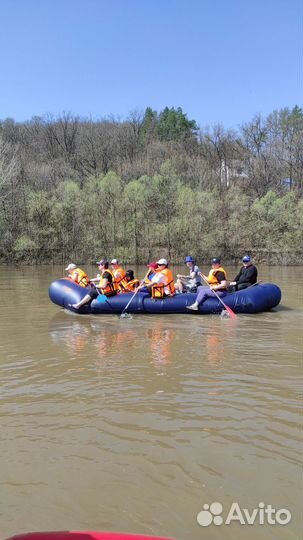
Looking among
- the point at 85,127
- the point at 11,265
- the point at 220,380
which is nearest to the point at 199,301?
the point at 220,380

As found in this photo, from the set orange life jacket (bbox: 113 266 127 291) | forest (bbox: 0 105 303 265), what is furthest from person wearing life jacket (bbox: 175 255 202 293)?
forest (bbox: 0 105 303 265)

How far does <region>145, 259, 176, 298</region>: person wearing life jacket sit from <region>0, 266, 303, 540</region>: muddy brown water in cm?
241

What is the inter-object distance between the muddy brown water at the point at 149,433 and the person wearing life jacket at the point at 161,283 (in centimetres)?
241

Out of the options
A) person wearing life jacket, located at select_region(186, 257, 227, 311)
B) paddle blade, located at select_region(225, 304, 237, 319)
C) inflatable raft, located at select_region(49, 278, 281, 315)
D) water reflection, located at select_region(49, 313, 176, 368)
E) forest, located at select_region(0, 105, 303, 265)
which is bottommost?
water reflection, located at select_region(49, 313, 176, 368)

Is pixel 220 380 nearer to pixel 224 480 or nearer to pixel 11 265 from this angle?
Result: pixel 224 480

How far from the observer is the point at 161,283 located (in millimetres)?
10328

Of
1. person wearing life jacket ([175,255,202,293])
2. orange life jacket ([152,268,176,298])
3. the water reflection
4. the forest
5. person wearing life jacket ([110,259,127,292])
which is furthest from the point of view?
the forest

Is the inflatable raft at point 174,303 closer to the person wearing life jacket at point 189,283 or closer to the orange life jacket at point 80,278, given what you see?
the orange life jacket at point 80,278

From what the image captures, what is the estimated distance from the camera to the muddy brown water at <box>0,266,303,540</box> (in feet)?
10.2

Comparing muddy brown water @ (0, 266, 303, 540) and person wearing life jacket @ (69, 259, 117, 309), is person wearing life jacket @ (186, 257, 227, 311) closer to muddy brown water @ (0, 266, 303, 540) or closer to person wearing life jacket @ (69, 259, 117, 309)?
person wearing life jacket @ (69, 259, 117, 309)

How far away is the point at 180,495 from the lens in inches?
129

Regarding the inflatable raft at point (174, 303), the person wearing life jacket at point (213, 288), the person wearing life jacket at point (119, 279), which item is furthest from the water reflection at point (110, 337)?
the person wearing life jacket at point (119, 279)

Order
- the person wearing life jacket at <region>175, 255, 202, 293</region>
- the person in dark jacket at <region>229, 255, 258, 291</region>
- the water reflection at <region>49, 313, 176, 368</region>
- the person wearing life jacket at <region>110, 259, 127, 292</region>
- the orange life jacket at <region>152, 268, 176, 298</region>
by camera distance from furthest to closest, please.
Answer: the person wearing life jacket at <region>175, 255, 202, 293</region> → the person wearing life jacket at <region>110, 259, 127, 292</region> → the person in dark jacket at <region>229, 255, 258, 291</region> → the orange life jacket at <region>152, 268, 176, 298</region> → the water reflection at <region>49, 313, 176, 368</region>

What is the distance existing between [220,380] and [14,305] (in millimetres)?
7925
